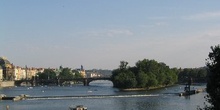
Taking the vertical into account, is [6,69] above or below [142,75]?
above

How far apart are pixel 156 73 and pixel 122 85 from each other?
37.6ft

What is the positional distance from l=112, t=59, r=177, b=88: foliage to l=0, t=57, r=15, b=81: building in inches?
2274

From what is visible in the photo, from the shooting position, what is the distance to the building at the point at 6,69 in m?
145

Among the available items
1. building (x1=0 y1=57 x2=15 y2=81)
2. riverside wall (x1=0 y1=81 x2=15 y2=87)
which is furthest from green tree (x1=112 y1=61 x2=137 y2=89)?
building (x1=0 y1=57 x2=15 y2=81)

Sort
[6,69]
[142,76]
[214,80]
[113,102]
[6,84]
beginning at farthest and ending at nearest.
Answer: [6,69], [6,84], [142,76], [113,102], [214,80]

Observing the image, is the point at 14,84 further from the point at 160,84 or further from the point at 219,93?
the point at 219,93

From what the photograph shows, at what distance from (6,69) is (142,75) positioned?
7120cm

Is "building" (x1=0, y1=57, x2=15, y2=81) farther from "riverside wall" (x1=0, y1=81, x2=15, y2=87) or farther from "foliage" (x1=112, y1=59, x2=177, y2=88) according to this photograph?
"foliage" (x1=112, y1=59, x2=177, y2=88)

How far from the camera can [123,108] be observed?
44.2 metres

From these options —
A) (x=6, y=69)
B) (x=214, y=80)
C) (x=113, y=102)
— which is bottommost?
(x=113, y=102)

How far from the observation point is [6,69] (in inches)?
5728

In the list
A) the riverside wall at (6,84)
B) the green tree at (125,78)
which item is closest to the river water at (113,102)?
the green tree at (125,78)

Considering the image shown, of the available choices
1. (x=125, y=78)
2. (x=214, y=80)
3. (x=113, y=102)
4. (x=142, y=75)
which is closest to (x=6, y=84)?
(x=125, y=78)

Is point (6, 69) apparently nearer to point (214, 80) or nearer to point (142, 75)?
point (142, 75)
